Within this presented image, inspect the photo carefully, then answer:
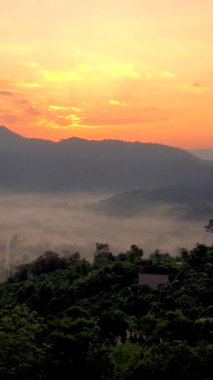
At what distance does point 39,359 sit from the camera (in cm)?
2367

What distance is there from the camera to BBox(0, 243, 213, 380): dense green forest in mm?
22859

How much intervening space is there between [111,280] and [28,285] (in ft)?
23.9

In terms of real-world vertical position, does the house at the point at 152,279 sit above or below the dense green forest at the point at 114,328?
above

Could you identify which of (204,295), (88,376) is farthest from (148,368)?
(204,295)

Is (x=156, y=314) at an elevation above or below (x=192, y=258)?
below

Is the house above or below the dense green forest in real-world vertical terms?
above

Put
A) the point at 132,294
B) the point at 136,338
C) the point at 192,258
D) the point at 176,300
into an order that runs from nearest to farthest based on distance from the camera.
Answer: the point at 136,338 < the point at 176,300 < the point at 132,294 < the point at 192,258

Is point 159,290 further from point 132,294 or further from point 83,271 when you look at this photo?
point 83,271

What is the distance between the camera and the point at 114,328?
100 ft

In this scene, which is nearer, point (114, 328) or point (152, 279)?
point (114, 328)

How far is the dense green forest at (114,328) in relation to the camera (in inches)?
900

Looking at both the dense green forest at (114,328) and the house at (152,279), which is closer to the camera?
the dense green forest at (114,328)

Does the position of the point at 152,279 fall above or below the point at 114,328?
above

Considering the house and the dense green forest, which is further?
the house
